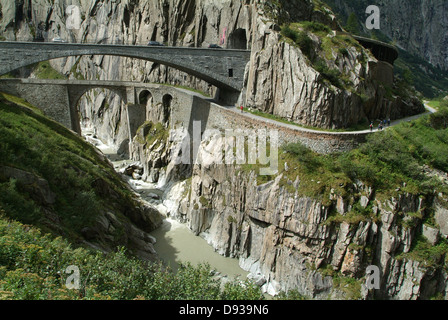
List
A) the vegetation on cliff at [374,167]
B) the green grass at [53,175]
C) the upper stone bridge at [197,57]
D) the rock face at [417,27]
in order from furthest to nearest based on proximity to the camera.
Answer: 1. the rock face at [417,27]
2. the upper stone bridge at [197,57]
3. the vegetation on cliff at [374,167]
4. the green grass at [53,175]

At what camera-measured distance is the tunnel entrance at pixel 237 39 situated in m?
40.5

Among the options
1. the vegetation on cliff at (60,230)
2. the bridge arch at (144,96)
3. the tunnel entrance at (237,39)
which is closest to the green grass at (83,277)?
the vegetation on cliff at (60,230)

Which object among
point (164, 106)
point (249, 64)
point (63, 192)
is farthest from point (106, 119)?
point (63, 192)

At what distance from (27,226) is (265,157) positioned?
18.2m

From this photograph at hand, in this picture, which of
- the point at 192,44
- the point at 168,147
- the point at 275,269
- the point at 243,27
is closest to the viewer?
the point at 275,269

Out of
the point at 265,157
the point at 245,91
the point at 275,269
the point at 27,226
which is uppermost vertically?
the point at 245,91

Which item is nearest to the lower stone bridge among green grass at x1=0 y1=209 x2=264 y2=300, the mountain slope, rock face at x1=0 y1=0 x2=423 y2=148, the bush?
rock face at x1=0 y1=0 x2=423 y2=148

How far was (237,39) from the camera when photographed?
4134 cm

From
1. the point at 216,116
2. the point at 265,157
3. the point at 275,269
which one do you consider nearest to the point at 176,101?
the point at 216,116

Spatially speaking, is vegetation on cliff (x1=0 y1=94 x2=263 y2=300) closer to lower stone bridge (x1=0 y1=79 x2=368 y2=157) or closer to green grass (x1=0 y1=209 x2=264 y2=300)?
green grass (x1=0 y1=209 x2=264 y2=300)

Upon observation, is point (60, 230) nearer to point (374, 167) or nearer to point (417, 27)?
point (374, 167)

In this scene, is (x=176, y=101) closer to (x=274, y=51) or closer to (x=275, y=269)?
(x=274, y=51)

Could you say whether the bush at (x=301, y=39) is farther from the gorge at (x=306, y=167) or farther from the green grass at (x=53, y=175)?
the green grass at (x=53, y=175)

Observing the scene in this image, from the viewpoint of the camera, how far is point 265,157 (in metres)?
26.7
